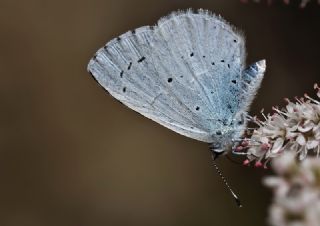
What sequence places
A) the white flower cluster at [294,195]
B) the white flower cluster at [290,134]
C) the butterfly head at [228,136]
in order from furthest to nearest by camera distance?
1. the butterfly head at [228,136]
2. the white flower cluster at [290,134]
3. the white flower cluster at [294,195]

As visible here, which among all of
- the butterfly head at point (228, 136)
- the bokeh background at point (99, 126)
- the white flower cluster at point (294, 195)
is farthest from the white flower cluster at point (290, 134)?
the bokeh background at point (99, 126)

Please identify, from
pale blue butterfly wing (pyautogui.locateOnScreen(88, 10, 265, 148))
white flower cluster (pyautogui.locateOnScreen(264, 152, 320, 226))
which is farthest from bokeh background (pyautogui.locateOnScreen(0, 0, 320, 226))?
white flower cluster (pyautogui.locateOnScreen(264, 152, 320, 226))

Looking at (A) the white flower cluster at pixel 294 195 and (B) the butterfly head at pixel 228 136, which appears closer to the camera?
(A) the white flower cluster at pixel 294 195

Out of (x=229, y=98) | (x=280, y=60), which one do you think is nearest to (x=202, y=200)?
(x=280, y=60)

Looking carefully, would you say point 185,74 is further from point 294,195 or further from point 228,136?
point 294,195

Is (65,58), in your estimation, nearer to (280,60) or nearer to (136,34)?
(280,60)

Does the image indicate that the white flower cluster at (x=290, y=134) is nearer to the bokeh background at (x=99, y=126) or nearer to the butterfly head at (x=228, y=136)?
the butterfly head at (x=228, y=136)
